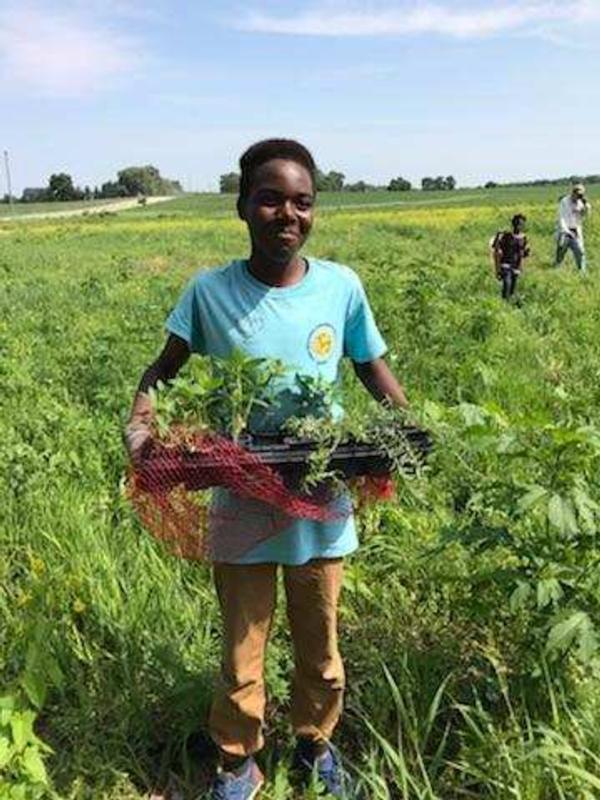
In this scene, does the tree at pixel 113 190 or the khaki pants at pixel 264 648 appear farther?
the tree at pixel 113 190

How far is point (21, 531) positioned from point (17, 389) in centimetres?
226

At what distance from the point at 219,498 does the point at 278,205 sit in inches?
28.5

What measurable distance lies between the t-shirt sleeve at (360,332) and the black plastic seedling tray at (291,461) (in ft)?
1.12

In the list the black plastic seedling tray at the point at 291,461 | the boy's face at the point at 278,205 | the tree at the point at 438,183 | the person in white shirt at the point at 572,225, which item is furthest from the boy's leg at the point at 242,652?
the tree at the point at 438,183

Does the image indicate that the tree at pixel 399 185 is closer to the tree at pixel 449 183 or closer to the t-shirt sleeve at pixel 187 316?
the tree at pixel 449 183

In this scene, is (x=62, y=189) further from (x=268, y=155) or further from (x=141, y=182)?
(x=268, y=155)

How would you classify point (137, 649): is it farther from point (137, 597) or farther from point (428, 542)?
point (428, 542)

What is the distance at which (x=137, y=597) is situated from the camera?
330 centimetres

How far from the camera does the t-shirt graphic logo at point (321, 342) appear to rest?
7.71 ft

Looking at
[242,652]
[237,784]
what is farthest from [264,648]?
[237,784]

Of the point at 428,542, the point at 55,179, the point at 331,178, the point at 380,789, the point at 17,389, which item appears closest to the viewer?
the point at 380,789

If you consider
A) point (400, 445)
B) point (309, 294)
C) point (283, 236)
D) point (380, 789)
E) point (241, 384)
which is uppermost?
point (283, 236)

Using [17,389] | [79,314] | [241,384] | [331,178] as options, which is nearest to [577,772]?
[241,384]

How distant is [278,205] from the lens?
7.39ft
